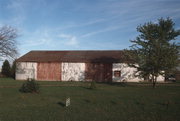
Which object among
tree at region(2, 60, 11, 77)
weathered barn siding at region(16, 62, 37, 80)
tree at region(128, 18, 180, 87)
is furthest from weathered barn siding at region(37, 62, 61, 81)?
tree at region(128, 18, 180, 87)

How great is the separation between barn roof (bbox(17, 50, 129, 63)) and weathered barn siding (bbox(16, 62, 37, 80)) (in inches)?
32.3

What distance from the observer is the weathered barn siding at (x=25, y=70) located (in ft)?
142

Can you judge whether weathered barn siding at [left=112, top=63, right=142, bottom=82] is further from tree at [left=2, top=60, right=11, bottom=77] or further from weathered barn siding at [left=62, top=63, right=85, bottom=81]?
tree at [left=2, top=60, right=11, bottom=77]

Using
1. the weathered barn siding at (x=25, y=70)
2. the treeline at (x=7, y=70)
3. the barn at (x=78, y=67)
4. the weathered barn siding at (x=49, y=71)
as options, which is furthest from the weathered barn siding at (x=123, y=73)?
the treeline at (x=7, y=70)

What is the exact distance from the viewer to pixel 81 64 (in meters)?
41.6

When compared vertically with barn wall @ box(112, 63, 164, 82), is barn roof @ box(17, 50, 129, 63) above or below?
above

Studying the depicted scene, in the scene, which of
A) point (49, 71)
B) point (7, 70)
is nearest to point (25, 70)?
point (49, 71)

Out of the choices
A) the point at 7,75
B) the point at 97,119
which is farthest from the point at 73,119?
the point at 7,75

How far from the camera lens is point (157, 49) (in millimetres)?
25484

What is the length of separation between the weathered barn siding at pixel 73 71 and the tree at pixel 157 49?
16074mm

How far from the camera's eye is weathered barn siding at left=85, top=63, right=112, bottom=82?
40.5 metres

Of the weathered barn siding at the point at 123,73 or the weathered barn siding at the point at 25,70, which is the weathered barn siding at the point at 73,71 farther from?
the weathered barn siding at the point at 25,70

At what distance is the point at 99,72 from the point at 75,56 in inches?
251

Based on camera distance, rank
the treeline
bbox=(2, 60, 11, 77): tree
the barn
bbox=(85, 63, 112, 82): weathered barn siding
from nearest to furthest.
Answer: the barn < bbox=(85, 63, 112, 82): weathered barn siding < the treeline < bbox=(2, 60, 11, 77): tree
